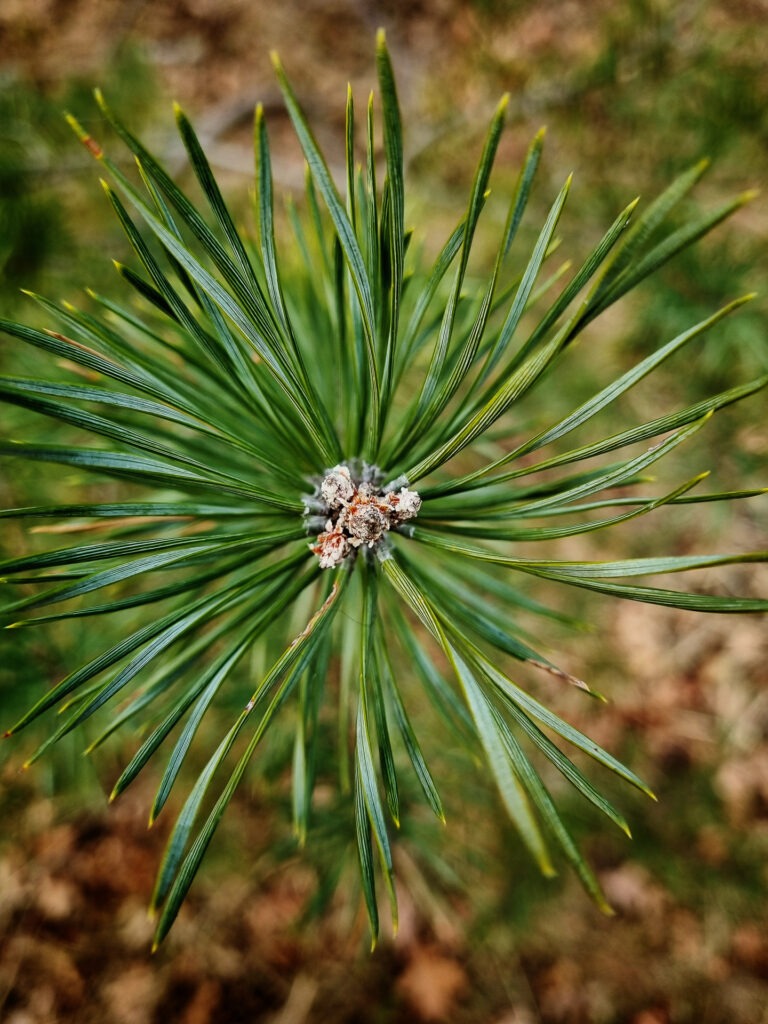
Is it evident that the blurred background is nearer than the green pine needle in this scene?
No

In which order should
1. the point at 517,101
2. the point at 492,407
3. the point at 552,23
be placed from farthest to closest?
the point at 552,23
the point at 517,101
the point at 492,407

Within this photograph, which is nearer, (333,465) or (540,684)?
(333,465)

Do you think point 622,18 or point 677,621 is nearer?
point 622,18

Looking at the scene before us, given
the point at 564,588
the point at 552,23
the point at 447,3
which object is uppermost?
the point at 447,3

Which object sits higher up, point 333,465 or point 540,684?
point 333,465

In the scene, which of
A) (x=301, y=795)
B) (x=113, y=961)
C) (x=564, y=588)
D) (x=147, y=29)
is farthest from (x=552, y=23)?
(x=113, y=961)

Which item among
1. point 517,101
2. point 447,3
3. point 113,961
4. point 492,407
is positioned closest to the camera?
point 492,407

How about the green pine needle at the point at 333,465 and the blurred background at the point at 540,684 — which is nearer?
the green pine needle at the point at 333,465

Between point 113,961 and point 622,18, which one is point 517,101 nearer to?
point 622,18
